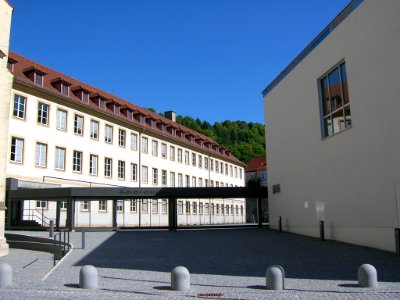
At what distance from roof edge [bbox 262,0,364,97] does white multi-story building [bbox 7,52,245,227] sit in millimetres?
18585

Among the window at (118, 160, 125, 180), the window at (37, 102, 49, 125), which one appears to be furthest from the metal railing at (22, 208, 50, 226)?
the window at (118, 160, 125, 180)

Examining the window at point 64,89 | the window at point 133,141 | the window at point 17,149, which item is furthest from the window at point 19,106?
the window at point 133,141

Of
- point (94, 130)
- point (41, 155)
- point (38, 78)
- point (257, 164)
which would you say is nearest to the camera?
point (41, 155)

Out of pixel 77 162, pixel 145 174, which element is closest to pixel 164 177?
pixel 145 174

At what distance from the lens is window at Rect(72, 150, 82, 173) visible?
40669 millimetres

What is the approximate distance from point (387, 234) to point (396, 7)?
25.0 ft

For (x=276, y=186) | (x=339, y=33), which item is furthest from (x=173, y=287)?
(x=276, y=186)

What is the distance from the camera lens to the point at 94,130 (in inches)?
1720

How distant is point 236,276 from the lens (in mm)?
11109

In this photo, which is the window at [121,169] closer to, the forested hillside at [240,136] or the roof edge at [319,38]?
the roof edge at [319,38]

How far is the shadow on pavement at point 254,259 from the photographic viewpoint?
11.8 m

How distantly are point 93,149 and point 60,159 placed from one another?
448cm

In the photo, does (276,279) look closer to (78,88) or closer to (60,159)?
(60,159)

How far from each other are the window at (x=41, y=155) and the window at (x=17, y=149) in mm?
1650
